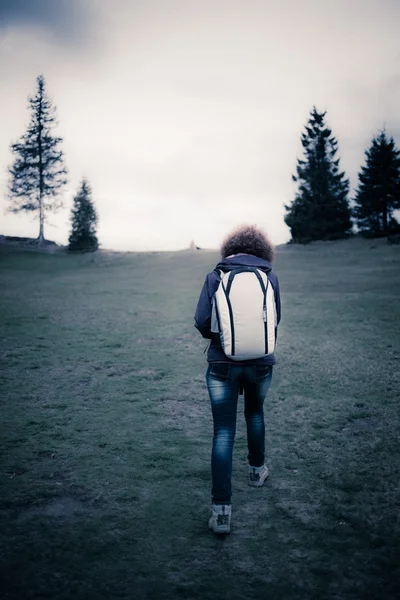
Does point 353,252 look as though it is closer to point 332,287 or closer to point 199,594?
point 332,287


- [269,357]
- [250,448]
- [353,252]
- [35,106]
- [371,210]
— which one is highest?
[35,106]

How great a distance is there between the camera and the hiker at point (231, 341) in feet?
9.02

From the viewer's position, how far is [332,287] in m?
15.6

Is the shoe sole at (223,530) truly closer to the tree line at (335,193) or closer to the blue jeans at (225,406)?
the blue jeans at (225,406)

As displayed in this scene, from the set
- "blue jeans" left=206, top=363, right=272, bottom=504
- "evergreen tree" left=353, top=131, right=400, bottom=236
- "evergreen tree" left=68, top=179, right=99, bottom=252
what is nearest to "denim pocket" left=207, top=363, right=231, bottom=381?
"blue jeans" left=206, top=363, right=272, bottom=504

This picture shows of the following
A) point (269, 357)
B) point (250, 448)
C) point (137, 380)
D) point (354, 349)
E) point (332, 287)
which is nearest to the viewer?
point (269, 357)

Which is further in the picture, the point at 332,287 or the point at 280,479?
the point at 332,287

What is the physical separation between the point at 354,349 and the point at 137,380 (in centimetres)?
436

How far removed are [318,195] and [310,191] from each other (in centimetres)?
131

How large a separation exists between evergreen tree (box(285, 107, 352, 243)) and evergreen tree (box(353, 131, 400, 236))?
94.7 inches

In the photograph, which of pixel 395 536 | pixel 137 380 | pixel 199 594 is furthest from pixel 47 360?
pixel 395 536

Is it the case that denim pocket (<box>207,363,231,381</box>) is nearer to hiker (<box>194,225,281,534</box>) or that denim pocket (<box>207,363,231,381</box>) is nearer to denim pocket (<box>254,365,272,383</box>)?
Answer: hiker (<box>194,225,281,534</box>)

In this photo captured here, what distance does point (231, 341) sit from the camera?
8.99ft

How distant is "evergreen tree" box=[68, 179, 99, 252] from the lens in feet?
123
